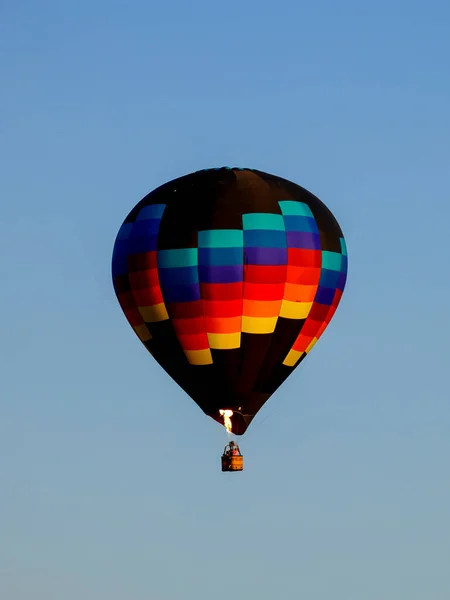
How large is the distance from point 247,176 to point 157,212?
7.60ft

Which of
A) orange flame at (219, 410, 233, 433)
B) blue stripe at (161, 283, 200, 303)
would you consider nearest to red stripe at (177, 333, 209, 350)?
blue stripe at (161, 283, 200, 303)

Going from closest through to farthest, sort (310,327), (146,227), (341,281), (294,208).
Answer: (294,208), (146,227), (310,327), (341,281)

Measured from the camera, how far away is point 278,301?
294ft

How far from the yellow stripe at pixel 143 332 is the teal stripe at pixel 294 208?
4320 mm

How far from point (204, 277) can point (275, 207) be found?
243 centimetres

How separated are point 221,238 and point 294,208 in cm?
206

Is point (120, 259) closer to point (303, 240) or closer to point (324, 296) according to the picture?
point (303, 240)

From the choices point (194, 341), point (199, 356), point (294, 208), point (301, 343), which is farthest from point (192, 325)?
point (294, 208)

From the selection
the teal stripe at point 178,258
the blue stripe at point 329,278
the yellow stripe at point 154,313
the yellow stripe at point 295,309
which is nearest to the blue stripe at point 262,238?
the teal stripe at point 178,258

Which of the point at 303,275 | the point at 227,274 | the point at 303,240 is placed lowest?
the point at 227,274

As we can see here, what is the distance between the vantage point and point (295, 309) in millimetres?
90062

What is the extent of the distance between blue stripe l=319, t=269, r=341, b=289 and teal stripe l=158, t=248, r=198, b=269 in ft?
10.5

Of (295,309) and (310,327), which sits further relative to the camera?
(310,327)

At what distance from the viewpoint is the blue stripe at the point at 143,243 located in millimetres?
90062
